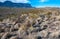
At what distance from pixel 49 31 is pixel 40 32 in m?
1.37

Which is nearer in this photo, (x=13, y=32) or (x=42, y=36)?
(x=42, y=36)

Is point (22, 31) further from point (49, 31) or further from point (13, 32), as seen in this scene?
point (49, 31)

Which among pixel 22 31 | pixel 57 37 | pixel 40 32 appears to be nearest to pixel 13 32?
pixel 22 31

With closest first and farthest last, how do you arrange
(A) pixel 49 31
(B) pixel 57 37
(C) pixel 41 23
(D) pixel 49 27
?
(B) pixel 57 37 → (A) pixel 49 31 → (D) pixel 49 27 → (C) pixel 41 23

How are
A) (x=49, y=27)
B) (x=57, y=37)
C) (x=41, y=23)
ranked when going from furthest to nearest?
1. (x=41, y=23)
2. (x=49, y=27)
3. (x=57, y=37)

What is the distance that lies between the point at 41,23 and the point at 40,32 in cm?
510

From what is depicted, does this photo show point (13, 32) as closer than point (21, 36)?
No

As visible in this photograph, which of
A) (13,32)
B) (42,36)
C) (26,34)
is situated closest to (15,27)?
(13,32)

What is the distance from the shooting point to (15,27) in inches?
1110

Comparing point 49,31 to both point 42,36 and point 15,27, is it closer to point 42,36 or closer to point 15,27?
point 42,36

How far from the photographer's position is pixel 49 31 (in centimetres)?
2519

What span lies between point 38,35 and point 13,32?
4016 millimetres

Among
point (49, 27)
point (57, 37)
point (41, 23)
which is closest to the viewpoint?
point (57, 37)

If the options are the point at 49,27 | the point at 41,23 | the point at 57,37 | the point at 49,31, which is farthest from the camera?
the point at 41,23
